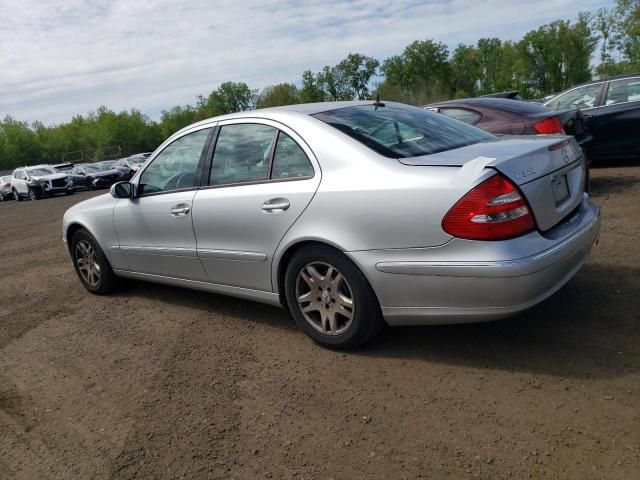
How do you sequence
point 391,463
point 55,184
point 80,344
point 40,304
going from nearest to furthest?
1. point 391,463
2. point 80,344
3. point 40,304
4. point 55,184

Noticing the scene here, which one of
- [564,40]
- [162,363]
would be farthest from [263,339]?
[564,40]

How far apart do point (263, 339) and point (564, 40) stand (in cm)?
8242

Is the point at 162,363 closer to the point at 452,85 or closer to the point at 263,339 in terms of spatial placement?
the point at 263,339


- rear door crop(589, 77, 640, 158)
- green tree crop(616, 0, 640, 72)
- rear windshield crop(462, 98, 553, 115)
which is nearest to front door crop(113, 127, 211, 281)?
rear windshield crop(462, 98, 553, 115)

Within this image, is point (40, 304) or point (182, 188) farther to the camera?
point (40, 304)

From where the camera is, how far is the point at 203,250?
4270 mm

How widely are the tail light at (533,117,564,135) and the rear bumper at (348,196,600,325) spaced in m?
3.55

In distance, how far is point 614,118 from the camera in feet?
28.0

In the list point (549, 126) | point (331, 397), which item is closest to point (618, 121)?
point (549, 126)

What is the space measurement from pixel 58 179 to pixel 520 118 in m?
25.8

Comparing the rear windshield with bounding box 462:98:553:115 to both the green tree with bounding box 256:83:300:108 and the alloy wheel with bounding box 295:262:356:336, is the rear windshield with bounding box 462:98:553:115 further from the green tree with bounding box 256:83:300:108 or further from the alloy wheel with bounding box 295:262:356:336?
the green tree with bounding box 256:83:300:108

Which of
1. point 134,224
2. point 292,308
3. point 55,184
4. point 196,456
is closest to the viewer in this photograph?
point 196,456

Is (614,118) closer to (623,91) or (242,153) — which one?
(623,91)

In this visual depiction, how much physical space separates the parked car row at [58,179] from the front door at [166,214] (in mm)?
22619
